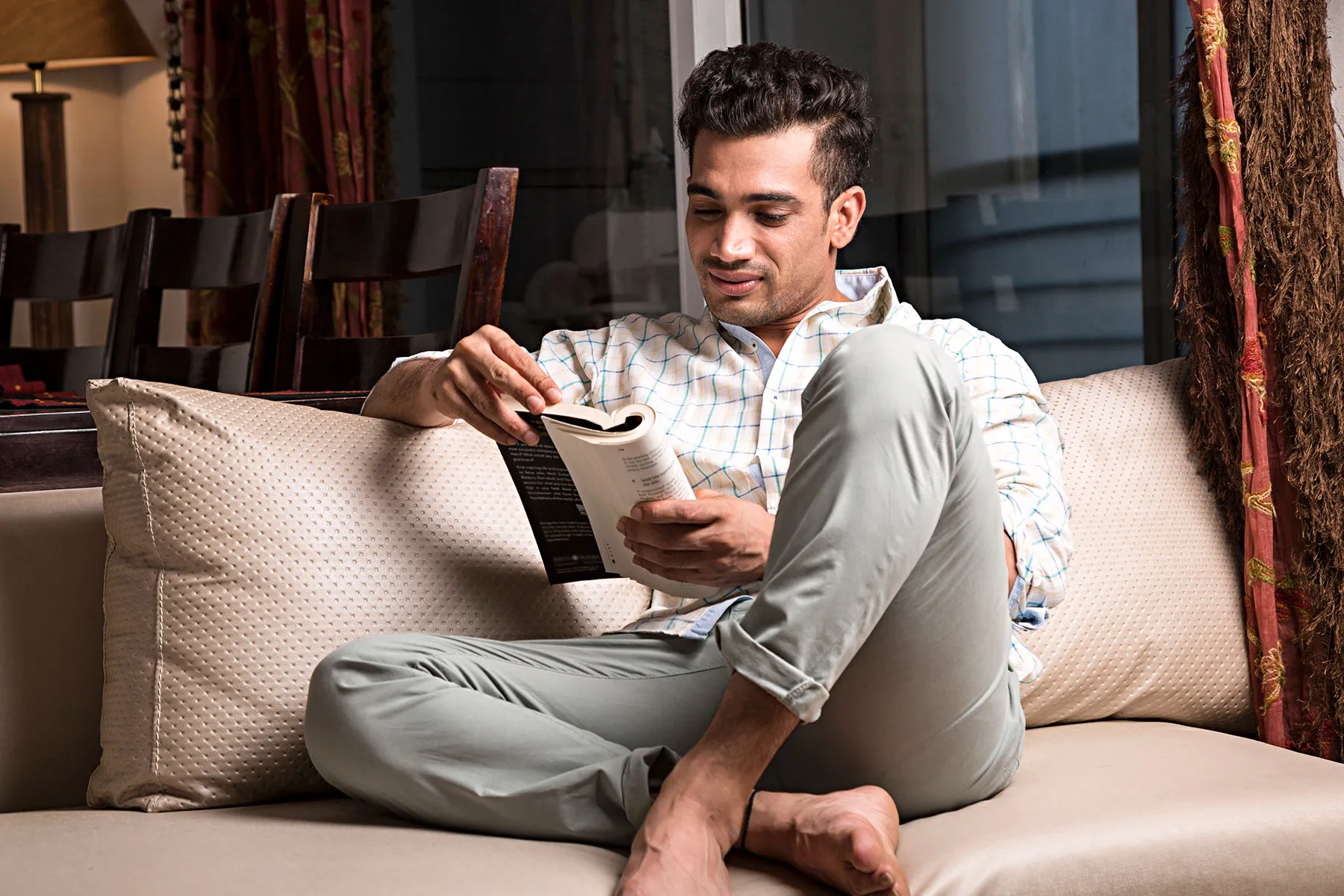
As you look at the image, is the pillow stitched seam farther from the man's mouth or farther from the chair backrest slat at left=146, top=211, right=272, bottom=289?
the chair backrest slat at left=146, top=211, right=272, bottom=289

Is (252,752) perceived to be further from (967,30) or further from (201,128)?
(201,128)

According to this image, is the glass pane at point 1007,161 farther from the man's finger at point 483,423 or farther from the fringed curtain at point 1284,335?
the man's finger at point 483,423

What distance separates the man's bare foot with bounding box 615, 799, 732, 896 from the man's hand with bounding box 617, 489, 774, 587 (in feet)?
0.83

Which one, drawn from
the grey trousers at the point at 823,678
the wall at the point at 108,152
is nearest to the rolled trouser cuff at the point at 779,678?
the grey trousers at the point at 823,678

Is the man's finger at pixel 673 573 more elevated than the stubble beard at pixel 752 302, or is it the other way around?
the stubble beard at pixel 752 302

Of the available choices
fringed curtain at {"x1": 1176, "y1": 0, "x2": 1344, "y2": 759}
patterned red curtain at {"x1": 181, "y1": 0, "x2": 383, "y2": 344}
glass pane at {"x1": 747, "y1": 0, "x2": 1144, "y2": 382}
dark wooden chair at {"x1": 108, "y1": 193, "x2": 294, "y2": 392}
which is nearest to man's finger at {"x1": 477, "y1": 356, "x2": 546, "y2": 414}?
fringed curtain at {"x1": 1176, "y1": 0, "x2": 1344, "y2": 759}

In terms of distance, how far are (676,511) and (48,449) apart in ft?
2.73

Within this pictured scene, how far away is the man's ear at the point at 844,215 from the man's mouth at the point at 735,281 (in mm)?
150

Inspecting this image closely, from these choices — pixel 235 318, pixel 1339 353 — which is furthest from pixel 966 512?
pixel 235 318

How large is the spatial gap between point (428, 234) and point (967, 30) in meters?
1.09

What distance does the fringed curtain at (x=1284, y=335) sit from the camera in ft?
5.08

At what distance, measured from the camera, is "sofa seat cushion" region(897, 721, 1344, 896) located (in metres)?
1.13

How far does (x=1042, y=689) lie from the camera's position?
1.55 metres

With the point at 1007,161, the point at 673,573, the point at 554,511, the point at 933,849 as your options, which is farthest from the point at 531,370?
the point at 1007,161
